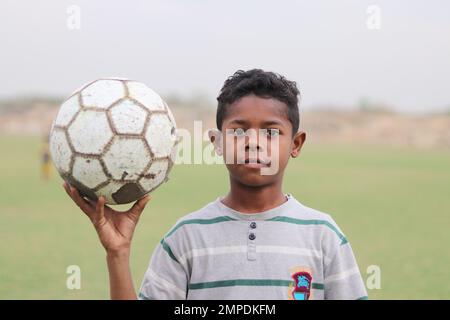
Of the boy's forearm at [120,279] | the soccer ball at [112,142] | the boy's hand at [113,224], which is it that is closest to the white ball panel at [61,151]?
the soccer ball at [112,142]

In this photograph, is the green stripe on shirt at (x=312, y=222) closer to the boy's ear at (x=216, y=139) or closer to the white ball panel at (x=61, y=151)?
the boy's ear at (x=216, y=139)

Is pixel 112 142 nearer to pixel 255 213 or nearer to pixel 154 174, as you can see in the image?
pixel 154 174

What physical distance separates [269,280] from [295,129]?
0.71 metres

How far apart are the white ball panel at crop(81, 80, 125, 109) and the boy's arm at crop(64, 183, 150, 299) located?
1.60 ft

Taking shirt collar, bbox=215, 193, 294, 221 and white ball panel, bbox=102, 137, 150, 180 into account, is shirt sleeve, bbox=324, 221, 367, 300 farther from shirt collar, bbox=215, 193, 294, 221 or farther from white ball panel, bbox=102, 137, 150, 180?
white ball panel, bbox=102, 137, 150, 180

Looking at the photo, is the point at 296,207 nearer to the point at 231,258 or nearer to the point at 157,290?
the point at 231,258

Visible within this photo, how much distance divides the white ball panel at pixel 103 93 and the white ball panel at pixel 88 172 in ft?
0.89

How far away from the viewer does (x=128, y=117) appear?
10.2 feet

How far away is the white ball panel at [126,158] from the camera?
3047 mm

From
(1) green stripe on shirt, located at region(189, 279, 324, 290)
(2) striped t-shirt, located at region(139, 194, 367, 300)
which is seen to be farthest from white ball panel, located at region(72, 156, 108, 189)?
(1) green stripe on shirt, located at region(189, 279, 324, 290)

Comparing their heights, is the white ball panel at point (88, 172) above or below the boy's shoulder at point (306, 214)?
above

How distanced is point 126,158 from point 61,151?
12.9 inches

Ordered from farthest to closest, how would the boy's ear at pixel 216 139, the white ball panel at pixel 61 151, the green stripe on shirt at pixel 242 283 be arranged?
the white ball panel at pixel 61 151 → the boy's ear at pixel 216 139 → the green stripe on shirt at pixel 242 283
